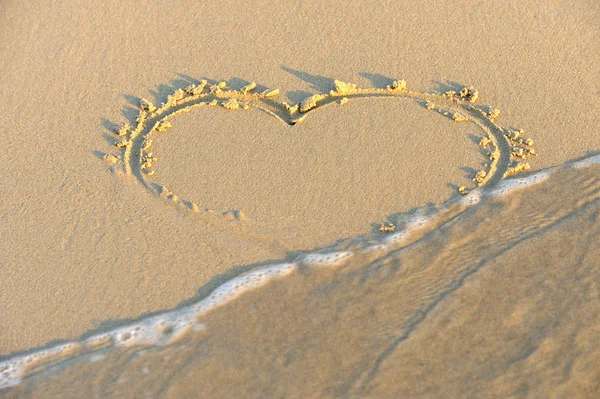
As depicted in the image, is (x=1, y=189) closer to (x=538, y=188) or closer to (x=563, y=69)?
(x=538, y=188)

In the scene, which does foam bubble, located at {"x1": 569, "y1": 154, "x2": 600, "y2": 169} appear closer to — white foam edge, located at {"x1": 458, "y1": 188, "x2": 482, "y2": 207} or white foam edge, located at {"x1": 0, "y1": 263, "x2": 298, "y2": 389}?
white foam edge, located at {"x1": 458, "y1": 188, "x2": 482, "y2": 207}

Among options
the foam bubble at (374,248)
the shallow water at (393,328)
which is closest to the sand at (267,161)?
the shallow water at (393,328)

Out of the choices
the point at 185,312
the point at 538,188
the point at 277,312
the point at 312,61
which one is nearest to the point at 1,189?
the point at 185,312

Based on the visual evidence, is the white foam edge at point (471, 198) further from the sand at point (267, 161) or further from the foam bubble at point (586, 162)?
the foam bubble at point (586, 162)

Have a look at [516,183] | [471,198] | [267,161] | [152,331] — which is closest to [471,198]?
[471,198]

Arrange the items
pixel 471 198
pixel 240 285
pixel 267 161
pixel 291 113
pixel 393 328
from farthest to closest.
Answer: pixel 291 113, pixel 267 161, pixel 471 198, pixel 240 285, pixel 393 328

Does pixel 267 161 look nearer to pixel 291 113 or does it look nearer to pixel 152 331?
pixel 291 113
